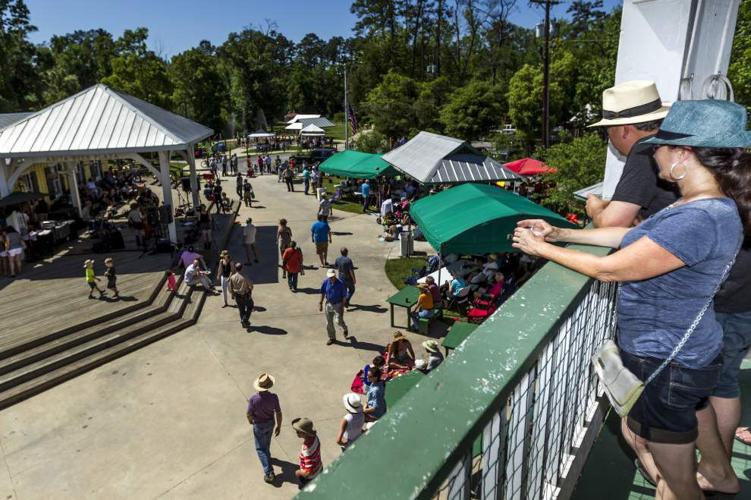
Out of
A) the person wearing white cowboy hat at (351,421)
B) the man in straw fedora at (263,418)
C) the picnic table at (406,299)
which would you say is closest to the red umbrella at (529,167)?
the picnic table at (406,299)

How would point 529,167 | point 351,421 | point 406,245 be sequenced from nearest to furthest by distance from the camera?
point 351,421 < point 406,245 < point 529,167

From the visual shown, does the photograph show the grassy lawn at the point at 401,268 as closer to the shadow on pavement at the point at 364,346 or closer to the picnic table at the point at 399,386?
the shadow on pavement at the point at 364,346

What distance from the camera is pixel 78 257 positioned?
15.9 metres

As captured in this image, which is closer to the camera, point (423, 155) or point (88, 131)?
point (88, 131)

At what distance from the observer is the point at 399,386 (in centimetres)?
703

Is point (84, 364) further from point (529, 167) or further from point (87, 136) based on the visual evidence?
point (529, 167)

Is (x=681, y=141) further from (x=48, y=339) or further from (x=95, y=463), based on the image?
(x=48, y=339)

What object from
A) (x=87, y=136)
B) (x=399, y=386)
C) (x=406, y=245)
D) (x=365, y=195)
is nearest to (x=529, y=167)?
(x=365, y=195)

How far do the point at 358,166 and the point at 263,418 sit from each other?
17.9 meters

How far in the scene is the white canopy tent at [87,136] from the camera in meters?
15.3

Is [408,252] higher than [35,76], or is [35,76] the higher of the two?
[35,76]

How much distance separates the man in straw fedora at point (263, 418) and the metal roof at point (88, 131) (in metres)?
11.4

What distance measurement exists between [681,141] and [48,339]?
40.5 ft

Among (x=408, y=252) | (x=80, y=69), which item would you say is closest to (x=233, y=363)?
(x=408, y=252)
